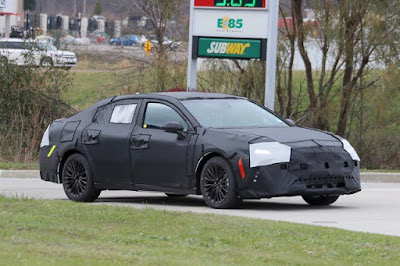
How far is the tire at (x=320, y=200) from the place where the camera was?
14.0 m

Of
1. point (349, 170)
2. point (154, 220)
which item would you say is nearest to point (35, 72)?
point (349, 170)

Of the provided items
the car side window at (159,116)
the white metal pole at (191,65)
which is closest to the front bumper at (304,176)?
the car side window at (159,116)

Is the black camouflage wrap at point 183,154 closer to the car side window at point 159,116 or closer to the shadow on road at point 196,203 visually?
the car side window at point 159,116

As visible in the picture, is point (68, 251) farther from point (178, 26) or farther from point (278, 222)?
point (178, 26)

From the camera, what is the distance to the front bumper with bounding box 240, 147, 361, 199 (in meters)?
12.8

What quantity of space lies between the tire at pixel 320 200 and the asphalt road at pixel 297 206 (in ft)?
0.32

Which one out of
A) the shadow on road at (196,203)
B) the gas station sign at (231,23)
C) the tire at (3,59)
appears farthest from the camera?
the tire at (3,59)

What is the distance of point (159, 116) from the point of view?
46.3ft

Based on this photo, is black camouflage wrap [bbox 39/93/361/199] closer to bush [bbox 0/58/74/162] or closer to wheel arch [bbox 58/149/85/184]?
wheel arch [bbox 58/149/85/184]

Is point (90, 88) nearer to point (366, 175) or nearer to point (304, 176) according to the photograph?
point (366, 175)

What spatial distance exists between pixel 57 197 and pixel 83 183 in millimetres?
961

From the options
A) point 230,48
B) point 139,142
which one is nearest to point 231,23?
point 230,48

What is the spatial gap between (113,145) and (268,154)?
8.46ft

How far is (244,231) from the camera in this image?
9.79 meters
